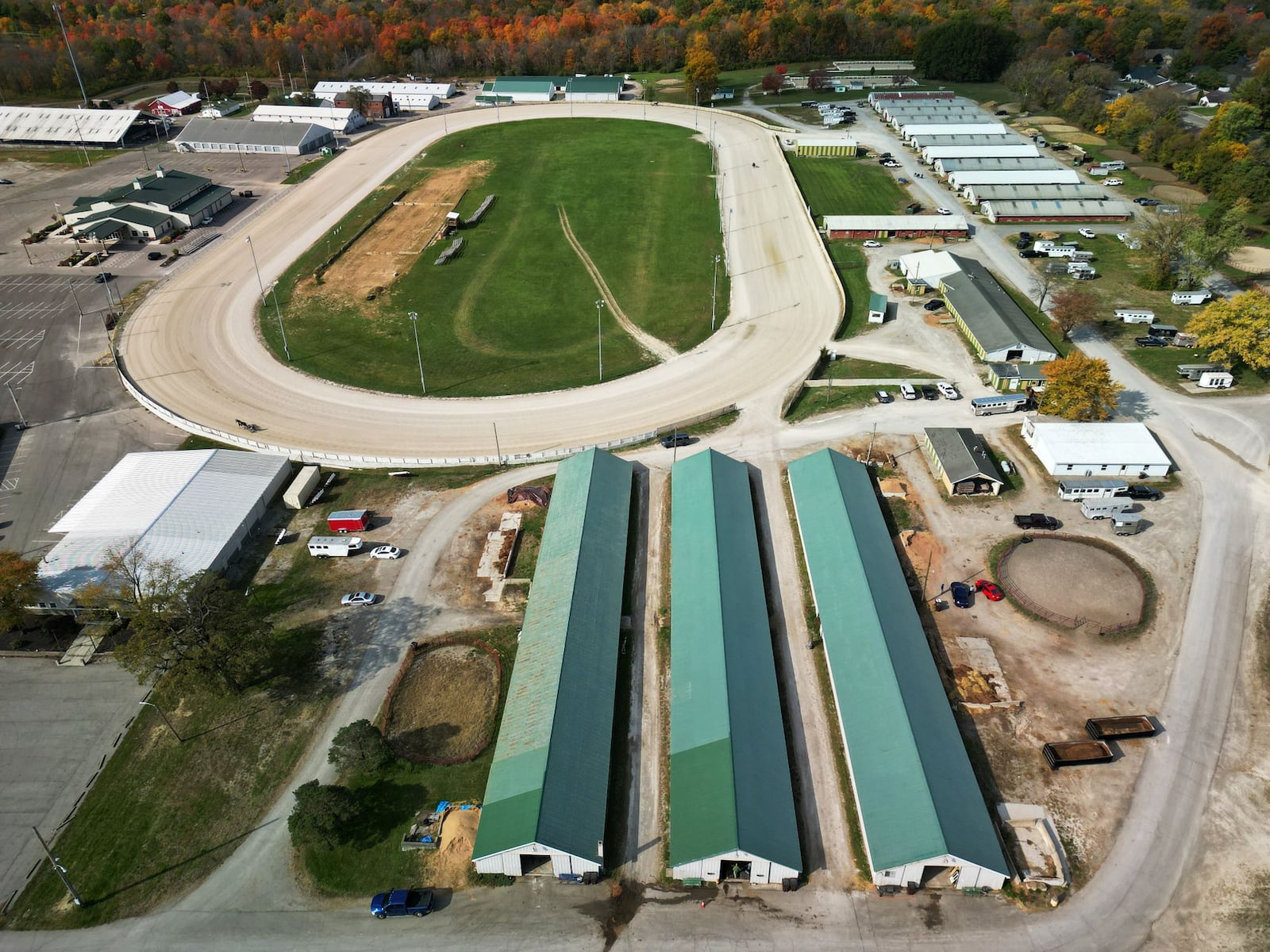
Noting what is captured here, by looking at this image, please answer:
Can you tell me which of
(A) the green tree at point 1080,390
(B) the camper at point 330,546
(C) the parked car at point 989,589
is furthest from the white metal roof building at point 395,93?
(C) the parked car at point 989,589

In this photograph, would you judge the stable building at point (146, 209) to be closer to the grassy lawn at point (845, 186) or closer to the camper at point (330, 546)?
the camper at point (330, 546)

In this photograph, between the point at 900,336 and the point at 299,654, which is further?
the point at 900,336

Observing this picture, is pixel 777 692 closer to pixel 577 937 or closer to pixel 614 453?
pixel 577 937

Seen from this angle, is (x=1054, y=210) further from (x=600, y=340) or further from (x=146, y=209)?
(x=146, y=209)

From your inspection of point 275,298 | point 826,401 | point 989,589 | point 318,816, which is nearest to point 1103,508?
point 989,589

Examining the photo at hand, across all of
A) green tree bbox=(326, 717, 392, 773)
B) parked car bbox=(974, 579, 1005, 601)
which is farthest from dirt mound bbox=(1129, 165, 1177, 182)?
green tree bbox=(326, 717, 392, 773)

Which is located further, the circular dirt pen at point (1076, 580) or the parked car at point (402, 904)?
the circular dirt pen at point (1076, 580)

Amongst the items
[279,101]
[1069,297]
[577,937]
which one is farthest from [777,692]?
[279,101]
